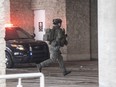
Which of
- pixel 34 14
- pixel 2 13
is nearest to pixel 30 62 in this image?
pixel 34 14

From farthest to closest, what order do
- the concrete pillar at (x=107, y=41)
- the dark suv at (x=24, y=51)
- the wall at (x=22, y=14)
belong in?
the wall at (x=22, y=14) < the dark suv at (x=24, y=51) < the concrete pillar at (x=107, y=41)

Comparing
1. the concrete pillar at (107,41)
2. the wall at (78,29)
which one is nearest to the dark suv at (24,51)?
the wall at (78,29)

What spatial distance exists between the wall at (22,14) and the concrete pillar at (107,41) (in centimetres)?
1762

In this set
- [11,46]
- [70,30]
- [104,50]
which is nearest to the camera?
[104,50]

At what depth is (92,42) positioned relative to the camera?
80.7 ft

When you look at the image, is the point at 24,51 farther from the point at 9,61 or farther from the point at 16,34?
the point at 16,34

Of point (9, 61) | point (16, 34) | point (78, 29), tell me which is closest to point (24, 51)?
point (9, 61)

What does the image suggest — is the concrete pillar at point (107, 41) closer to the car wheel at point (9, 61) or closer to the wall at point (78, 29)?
the car wheel at point (9, 61)

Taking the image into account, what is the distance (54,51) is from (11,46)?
416cm

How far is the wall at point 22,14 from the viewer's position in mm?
23953

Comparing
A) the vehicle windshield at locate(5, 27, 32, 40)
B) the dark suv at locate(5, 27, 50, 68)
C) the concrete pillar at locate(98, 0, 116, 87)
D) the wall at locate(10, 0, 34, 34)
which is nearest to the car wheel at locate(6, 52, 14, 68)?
the dark suv at locate(5, 27, 50, 68)

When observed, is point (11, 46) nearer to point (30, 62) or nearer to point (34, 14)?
point (30, 62)

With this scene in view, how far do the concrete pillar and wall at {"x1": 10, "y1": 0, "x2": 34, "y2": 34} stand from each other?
17619mm

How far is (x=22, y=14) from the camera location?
79.8 ft
